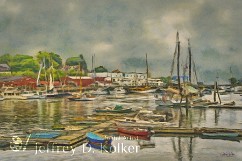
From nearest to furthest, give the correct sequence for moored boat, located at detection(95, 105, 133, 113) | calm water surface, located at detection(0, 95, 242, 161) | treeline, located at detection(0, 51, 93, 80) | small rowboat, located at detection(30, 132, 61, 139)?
1. calm water surface, located at detection(0, 95, 242, 161)
2. small rowboat, located at detection(30, 132, 61, 139)
3. moored boat, located at detection(95, 105, 133, 113)
4. treeline, located at detection(0, 51, 93, 80)

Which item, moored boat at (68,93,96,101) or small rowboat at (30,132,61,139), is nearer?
small rowboat at (30,132,61,139)

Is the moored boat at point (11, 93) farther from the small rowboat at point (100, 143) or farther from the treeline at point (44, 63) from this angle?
the small rowboat at point (100, 143)

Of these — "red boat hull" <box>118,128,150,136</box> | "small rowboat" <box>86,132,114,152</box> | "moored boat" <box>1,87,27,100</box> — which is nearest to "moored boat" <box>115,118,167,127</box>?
"red boat hull" <box>118,128,150,136</box>

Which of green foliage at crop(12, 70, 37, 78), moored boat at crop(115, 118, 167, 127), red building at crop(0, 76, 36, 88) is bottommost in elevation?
moored boat at crop(115, 118, 167, 127)

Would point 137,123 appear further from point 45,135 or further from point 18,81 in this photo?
point 18,81

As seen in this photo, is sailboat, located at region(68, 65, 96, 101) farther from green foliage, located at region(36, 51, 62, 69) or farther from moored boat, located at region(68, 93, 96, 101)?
green foliage, located at region(36, 51, 62, 69)

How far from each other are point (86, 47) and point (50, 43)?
138 centimetres

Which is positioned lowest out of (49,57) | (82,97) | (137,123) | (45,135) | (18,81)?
(45,135)

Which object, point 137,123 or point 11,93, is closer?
point 137,123

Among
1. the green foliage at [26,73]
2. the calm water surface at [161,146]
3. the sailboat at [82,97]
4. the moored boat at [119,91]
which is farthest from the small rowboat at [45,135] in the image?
the moored boat at [119,91]

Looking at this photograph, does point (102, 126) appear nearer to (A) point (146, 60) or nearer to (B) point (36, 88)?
(A) point (146, 60)

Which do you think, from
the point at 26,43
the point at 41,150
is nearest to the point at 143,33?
the point at 26,43

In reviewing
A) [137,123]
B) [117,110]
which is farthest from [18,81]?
[137,123]

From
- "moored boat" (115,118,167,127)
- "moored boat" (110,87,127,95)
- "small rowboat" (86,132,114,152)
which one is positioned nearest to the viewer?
"small rowboat" (86,132,114,152)
